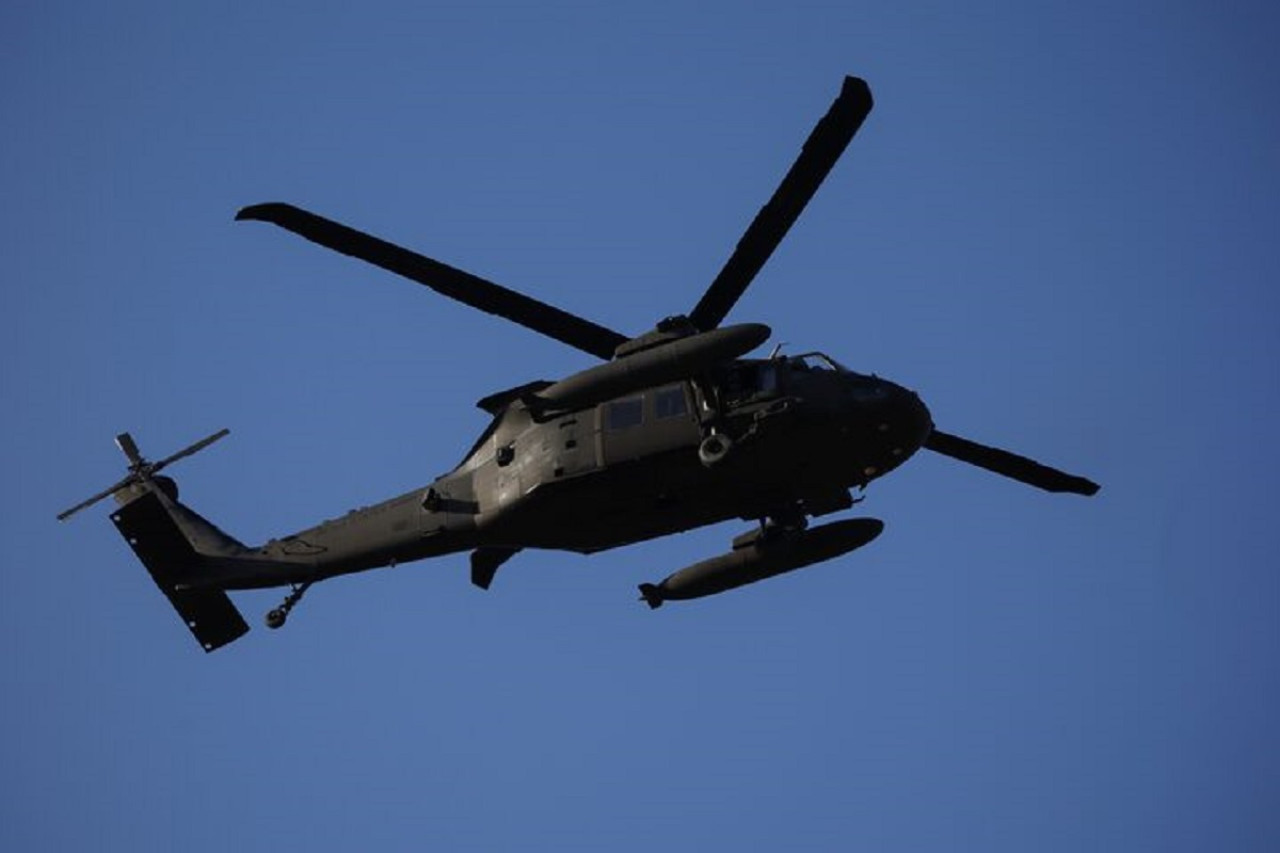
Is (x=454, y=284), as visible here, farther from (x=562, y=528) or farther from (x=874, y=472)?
(x=874, y=472)

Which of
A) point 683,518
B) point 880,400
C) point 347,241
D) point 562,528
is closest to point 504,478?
point 562,528

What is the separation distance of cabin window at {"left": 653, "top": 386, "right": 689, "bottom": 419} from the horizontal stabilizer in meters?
8.55

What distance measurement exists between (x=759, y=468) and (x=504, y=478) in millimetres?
3833

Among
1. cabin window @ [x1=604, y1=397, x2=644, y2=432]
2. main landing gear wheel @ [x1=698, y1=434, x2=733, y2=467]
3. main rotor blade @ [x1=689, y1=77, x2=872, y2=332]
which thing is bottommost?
main landing gear wheel @ [x1=698, y1=434, x2=733, y2=467]

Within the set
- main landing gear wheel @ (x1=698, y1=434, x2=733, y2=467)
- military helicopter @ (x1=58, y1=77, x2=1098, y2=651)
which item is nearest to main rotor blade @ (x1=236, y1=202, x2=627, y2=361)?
military helicopter @ (x1=58, y1=77, x2=1098, y2=651)

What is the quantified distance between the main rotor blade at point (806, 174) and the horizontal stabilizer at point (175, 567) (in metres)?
10.5

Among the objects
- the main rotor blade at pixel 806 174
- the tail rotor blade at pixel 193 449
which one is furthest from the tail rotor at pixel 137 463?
the main rotor blade at pixel 806 174

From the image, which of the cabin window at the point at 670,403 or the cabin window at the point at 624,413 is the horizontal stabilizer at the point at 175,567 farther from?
the cabin window at the point at 670,403

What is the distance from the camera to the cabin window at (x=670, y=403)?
19.6 meters

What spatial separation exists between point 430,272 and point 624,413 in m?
3.18

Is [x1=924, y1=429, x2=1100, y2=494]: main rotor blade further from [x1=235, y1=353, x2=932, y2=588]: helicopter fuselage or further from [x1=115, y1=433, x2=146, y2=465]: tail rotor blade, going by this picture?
[x1=115, y1=433, x2=146, y2=465]: tail rotor blade

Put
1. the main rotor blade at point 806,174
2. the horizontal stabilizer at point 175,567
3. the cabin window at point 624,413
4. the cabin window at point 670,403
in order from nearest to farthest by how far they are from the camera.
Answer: the main rotor blade at point 806,174, the cabin window at point 670,403, the cabin window at point 624,413, the horizontal stabilizer at point 175,567

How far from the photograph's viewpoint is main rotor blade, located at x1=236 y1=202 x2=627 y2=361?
19.4 metres

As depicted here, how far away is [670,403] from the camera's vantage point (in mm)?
19656
